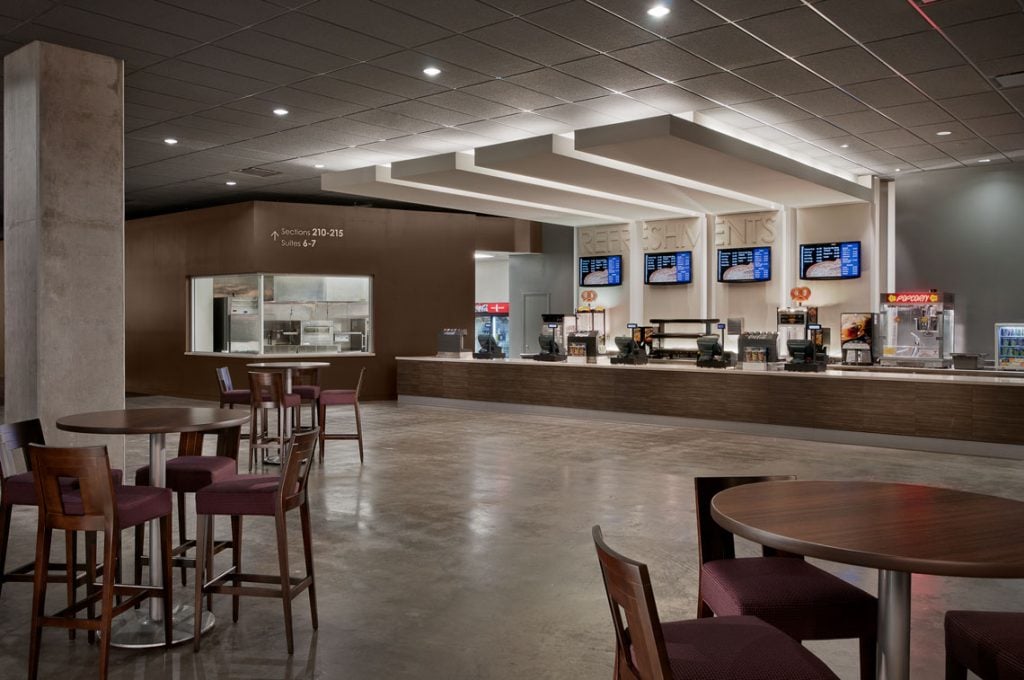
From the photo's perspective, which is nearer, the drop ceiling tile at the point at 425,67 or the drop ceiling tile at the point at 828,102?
the drop ceiling tile at the point at 425,67

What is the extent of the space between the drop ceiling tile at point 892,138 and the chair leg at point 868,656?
835cm

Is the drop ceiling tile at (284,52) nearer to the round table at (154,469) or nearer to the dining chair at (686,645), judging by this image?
the round table at (154,469)

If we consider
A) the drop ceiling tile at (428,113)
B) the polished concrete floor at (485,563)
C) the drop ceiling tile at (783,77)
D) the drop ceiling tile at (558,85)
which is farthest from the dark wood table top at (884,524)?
the drop ceiling tile at (428,113)

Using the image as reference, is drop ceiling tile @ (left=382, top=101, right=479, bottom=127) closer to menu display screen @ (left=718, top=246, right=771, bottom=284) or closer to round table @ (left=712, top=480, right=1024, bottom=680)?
menu display screen @ (left=718, top=246, right=771, bottom=284)

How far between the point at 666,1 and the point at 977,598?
4212 mm

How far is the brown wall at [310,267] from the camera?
13203 mm

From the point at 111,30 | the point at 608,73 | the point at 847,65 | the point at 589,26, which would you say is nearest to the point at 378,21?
the point at 589,26

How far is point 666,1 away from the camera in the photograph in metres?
5.65

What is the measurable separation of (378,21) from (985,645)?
5.55 metres

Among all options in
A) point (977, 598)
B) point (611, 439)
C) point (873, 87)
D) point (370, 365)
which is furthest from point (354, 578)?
point (370, 365)

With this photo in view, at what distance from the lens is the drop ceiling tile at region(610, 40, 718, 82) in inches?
260

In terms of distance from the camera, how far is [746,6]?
5.75 m

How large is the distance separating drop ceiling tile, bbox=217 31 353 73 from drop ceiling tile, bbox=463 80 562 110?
1365 millimetres

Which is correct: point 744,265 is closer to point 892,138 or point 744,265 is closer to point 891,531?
point 892,138
